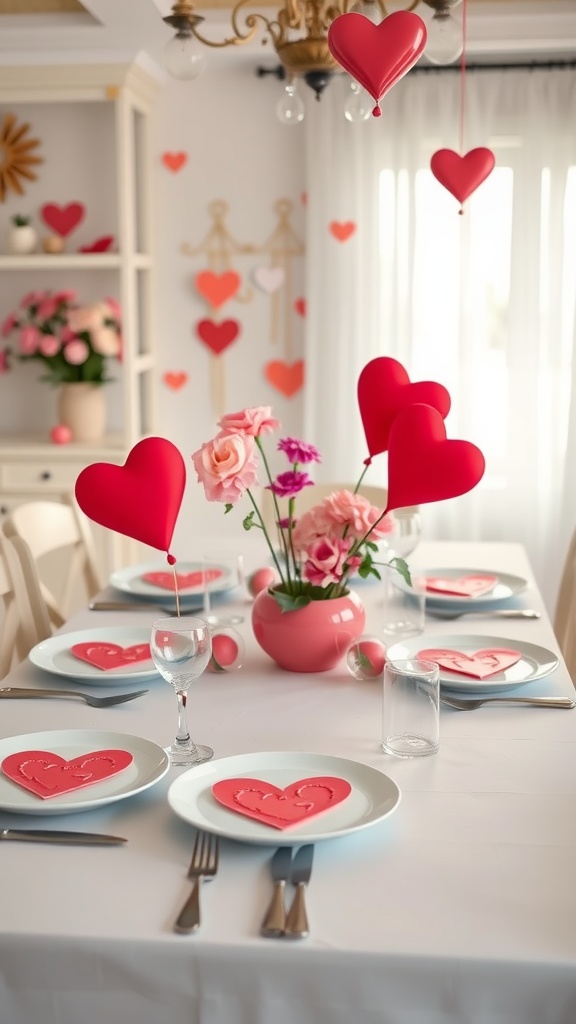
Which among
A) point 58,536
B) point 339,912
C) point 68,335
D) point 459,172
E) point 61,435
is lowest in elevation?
point 339,912

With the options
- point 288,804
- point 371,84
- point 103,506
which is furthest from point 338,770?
point 371,84

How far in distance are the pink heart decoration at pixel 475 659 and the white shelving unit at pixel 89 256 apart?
6.64 ft

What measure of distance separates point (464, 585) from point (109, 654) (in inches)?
30.8

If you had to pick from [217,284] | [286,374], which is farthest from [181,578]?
[217,284]

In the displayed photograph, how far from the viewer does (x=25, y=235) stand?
12.4 feet

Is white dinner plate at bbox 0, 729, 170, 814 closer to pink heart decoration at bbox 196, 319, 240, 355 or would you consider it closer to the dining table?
the dining table

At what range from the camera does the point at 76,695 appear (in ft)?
5.30

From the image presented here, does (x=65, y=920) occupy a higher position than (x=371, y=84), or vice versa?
(x=371, y=84)

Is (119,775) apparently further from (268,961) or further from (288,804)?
(268,961)

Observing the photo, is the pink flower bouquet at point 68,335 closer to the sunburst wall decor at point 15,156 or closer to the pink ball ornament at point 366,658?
the sunburst wall decor at point 15,156

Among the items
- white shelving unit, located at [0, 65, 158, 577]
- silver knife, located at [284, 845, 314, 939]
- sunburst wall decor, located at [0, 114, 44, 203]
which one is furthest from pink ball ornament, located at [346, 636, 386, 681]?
sunburst wall decor, located at [0, 114, 44, 203]

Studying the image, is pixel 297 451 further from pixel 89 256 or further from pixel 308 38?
pixel 89 256

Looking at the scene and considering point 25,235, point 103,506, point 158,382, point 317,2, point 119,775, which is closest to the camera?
point 119,775

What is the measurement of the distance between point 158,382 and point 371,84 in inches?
92.1
